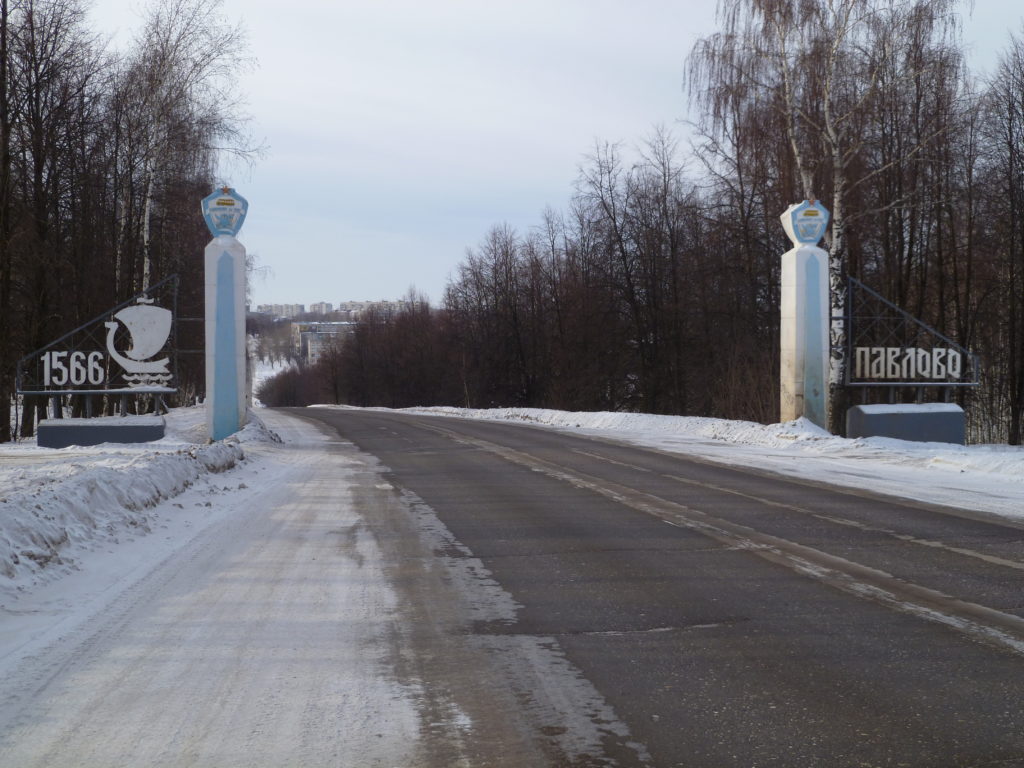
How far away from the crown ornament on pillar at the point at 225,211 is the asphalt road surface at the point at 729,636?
11.1 meters

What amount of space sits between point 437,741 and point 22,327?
24.0 meters

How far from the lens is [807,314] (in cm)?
2044

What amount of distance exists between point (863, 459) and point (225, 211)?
45.9 feet

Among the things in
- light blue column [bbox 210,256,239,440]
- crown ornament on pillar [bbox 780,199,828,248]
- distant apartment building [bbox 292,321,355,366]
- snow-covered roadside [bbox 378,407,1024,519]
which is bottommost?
snow-covered roadside [bbox 378,407,1024,519]

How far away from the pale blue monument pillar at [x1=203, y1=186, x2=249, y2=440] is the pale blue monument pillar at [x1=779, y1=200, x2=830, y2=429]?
472 inches

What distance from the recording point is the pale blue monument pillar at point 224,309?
19.7 m

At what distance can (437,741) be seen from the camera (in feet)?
12.7

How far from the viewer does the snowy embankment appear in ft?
23.3

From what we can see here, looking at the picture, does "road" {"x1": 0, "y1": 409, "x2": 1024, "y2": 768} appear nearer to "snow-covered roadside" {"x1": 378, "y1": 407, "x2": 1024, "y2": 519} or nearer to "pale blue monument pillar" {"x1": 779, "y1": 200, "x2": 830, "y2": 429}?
"snow-covered roadside" {"x1": 378, "y1": 407, "x2": 1024, "y2": 519}

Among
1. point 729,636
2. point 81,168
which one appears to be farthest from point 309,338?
point 729,636

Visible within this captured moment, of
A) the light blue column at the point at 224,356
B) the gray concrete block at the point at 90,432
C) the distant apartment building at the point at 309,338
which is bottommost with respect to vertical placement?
the gray concrete block at the point at 90,432

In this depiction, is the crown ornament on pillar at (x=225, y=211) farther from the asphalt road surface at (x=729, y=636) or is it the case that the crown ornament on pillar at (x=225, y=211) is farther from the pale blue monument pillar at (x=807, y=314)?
the pale blue monument pillar at (x=807, y=314)

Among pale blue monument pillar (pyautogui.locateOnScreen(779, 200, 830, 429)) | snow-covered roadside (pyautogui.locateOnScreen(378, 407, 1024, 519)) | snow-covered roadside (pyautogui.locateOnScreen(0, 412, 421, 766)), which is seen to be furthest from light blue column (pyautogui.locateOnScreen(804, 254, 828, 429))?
snow-covered roadside (pyautogui.locateOnScreen(0, 412, 421, 766))

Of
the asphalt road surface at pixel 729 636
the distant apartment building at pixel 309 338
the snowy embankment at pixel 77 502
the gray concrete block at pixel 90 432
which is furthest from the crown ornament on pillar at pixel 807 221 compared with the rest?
the distant apartment building at pixel 309 338
